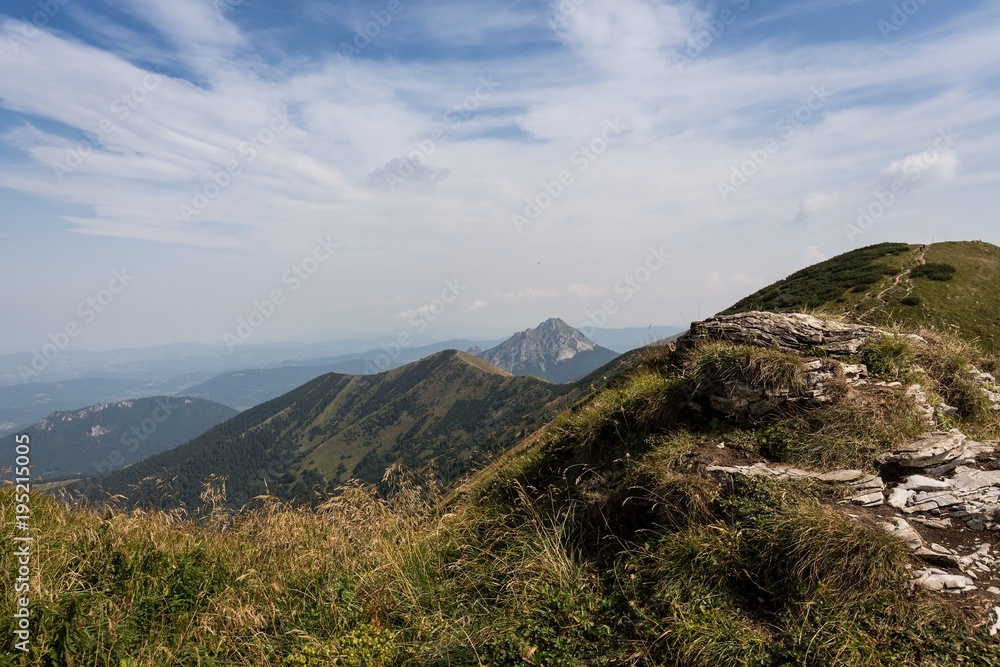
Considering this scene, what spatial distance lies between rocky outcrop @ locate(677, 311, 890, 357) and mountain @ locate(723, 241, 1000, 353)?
31.4 m

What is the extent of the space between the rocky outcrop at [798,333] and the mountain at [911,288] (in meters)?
31.4

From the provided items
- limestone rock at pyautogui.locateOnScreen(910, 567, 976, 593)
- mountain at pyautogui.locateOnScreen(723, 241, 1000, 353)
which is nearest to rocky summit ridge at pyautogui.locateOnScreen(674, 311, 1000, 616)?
limestone rock at pyautogui.locateOnScreen(910, 567, 976, 593)

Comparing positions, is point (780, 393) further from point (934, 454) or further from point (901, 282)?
point (901, 282)

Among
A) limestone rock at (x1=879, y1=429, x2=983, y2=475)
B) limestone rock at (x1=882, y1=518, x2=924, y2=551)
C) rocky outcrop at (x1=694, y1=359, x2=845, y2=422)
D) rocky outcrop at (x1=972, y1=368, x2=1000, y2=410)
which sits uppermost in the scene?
rocky outcrop at (x1=694, y1=359, x2=845, y2=422)

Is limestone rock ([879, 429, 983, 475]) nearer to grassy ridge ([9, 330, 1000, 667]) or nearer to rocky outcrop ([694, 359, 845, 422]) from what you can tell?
grassy ridge ([9, 330, 1000, 667])

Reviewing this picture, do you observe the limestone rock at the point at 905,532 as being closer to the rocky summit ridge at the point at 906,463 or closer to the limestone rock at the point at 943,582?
the rocky summit ridge at the point at 906,463

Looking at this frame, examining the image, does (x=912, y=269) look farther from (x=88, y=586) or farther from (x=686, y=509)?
(x=88, y=586)

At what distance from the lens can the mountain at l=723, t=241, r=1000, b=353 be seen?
135 ft

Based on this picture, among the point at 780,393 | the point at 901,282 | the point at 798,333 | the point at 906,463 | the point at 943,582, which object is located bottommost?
the point at 943,582

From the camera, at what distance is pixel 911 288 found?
46750 millimetres

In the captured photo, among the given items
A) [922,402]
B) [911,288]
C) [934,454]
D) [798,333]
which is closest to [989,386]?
[922,402]

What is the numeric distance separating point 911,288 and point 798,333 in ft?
175

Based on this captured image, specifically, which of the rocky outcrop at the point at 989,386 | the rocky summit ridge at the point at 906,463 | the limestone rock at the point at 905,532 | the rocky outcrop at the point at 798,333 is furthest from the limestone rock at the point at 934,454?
the rocky outcrop at the point at 989,386

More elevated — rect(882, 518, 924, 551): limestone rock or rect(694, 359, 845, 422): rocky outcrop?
rect(694, 359, 845, 422): rocky outcrop
